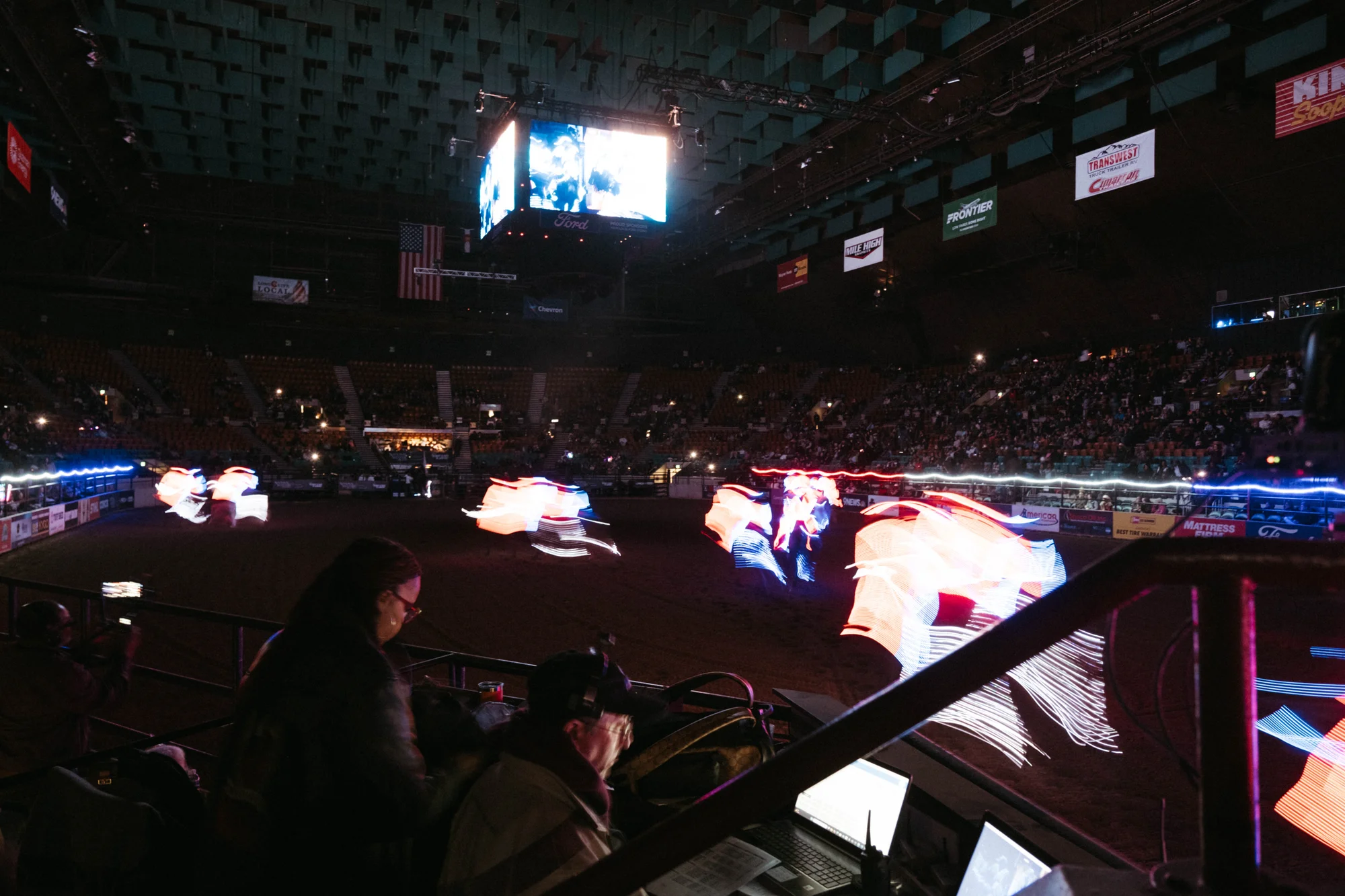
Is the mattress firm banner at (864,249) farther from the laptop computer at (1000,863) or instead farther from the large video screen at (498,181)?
the laptop computer at (1000,863)

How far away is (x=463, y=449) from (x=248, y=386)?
32.5ft

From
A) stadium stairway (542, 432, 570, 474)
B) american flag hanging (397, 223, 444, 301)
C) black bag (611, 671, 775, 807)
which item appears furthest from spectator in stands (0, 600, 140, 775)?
stadium stairway (542, 432, 570, 474)

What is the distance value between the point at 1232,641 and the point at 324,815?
6.61 feet

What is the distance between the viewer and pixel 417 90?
72.0 feet

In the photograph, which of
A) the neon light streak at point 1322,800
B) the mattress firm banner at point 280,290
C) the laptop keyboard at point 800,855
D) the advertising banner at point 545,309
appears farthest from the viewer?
the advertising banner at point 545,309

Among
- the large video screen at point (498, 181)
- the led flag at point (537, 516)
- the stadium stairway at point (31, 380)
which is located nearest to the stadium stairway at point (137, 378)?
the stadium stairway at point (31, 380)

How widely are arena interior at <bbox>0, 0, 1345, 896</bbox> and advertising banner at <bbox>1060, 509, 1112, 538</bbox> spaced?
259 millimetres

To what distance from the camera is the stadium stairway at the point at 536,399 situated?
4012 centimetres

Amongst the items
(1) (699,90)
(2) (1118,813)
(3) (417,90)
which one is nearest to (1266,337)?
(1) (699,90)

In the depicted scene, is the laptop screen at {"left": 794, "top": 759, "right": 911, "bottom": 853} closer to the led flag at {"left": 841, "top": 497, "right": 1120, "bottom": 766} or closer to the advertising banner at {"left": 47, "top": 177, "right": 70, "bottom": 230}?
the led flag at {"left": 841, "top": 497, "right": 1120, "bottom": 766}

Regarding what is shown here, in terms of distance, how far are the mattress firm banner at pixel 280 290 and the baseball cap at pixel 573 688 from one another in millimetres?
36592

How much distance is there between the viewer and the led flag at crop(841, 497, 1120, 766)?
716cm

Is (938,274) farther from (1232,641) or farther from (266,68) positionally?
(1232,641)

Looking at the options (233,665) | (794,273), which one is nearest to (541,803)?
(233,665)
